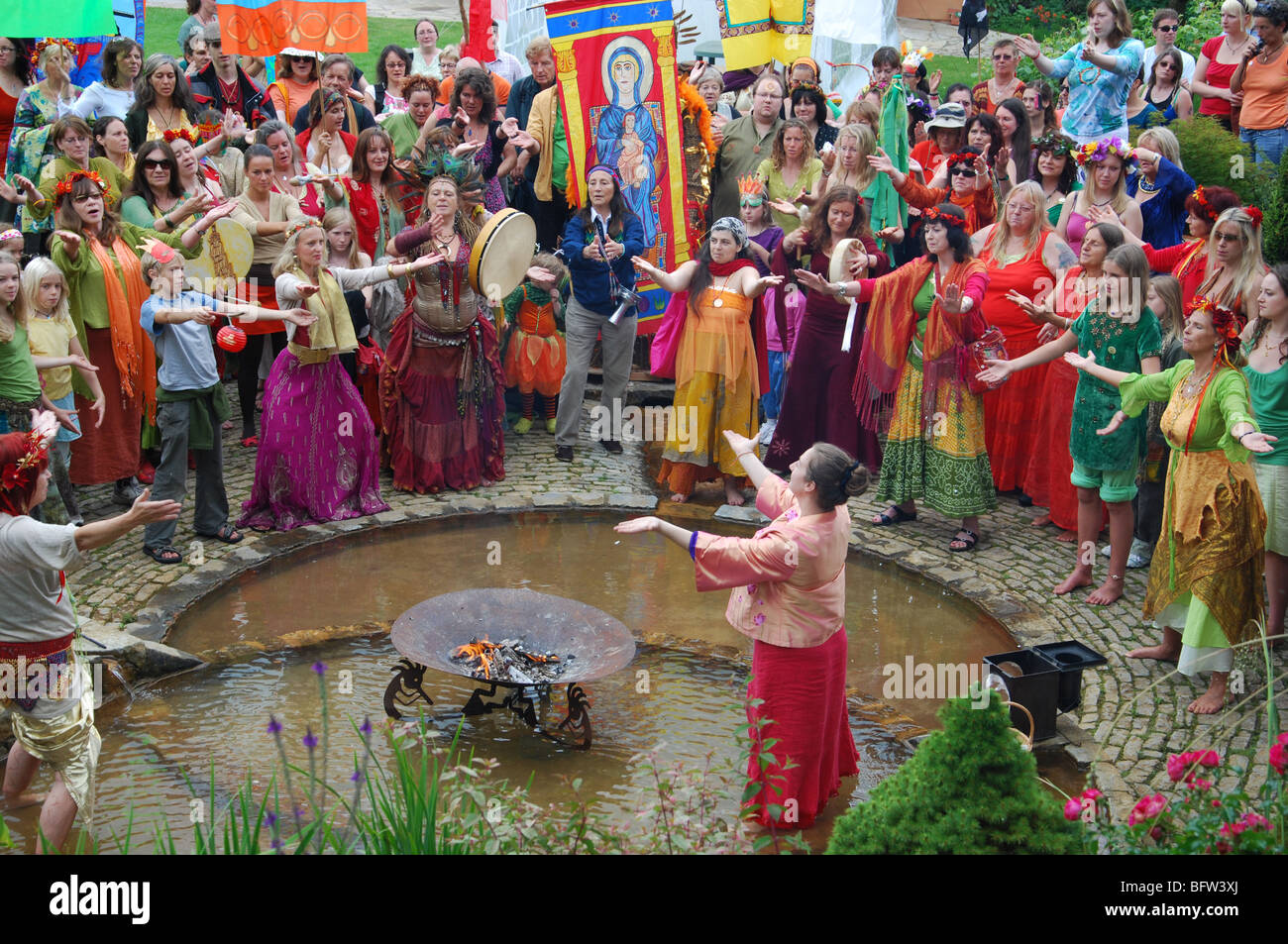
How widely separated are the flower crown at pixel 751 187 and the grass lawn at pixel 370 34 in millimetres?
9590

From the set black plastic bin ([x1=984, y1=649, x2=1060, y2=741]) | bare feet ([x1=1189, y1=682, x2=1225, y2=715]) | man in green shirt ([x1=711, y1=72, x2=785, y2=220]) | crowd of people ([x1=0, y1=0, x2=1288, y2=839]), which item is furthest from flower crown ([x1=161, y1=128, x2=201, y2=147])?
bare feet ([x1=1189, y1=682, x2=1225, y2=715])

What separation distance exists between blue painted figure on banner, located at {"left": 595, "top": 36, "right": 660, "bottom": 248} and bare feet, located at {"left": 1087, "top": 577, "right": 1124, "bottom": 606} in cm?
451

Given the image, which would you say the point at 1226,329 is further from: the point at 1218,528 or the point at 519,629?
the point at 519,629

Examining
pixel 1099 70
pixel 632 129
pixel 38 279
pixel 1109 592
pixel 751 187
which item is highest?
pixel 1099 70

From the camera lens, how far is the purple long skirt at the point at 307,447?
27.6 feet

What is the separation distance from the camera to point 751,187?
1027cm

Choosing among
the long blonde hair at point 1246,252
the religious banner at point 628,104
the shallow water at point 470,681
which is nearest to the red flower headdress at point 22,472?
the shallow water at point 470,681

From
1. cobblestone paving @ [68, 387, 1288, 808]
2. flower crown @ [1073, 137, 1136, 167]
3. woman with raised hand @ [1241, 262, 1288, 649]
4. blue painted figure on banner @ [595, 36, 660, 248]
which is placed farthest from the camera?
blue painted figure on banner @ [595, 36, 660, 248]

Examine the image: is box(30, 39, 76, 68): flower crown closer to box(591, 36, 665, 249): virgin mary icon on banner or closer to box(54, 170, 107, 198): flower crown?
box(54, 170, 107, 198): flower crown

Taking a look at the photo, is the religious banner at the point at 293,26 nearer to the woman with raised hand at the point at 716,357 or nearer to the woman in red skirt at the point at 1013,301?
the woman with raised hand at the point at 716,357

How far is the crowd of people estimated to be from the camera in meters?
7.07

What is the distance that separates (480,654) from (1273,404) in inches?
164

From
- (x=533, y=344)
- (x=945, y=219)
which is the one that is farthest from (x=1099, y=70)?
(x=533, y=344)
